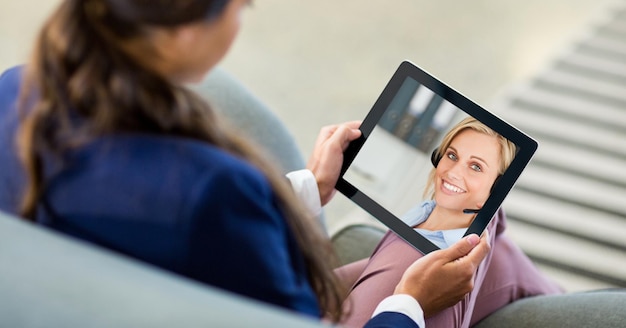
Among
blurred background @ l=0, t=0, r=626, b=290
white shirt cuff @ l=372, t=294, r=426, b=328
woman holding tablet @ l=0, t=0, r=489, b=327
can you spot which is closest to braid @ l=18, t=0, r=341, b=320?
woman holding tablet @ l=0, t=0, r=489, b=327

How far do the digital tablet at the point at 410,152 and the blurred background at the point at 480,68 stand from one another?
2.68ft

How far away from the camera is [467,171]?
1059 millimetres

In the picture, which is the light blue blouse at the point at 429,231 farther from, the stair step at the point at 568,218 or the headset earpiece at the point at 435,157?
the stair step at the point at 568,218

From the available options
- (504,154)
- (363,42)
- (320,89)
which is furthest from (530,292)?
(363,42)

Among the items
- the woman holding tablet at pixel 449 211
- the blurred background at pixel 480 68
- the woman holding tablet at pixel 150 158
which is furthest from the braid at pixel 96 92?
the blurred background at pixel 480 68

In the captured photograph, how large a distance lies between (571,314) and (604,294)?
0.06 meters

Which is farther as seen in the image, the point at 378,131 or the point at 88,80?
the point at 378,131

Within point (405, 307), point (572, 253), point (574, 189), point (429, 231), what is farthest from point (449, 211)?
point (574, 189)

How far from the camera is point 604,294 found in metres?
1.16

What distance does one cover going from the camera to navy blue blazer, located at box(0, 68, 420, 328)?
65cm

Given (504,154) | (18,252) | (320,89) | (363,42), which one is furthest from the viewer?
(363,42)

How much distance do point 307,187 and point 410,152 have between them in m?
0.19

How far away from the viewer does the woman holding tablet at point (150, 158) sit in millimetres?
655

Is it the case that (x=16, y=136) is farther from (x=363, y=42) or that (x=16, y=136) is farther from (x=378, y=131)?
(x=363, y=42)
